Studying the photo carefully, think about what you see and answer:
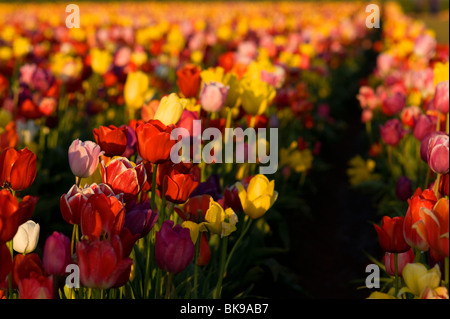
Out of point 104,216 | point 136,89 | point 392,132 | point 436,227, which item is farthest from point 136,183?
point 392,132

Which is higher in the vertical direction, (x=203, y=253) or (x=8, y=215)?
(x=8, y=215)

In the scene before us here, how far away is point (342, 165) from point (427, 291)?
18.3ft

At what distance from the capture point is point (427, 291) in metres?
1.51

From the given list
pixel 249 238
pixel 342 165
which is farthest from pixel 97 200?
pixel 342 165

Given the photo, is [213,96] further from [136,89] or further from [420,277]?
[420,277]

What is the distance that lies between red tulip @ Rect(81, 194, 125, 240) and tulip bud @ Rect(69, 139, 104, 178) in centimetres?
37

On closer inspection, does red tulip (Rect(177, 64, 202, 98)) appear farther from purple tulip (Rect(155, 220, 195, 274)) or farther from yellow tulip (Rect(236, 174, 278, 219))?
purple tulip (Rect(155, 220, 195, 274))

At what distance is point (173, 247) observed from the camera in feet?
5.77

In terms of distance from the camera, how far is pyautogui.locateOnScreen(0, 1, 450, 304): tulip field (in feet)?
5.37

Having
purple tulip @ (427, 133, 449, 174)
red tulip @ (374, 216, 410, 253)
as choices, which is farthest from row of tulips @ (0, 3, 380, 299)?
purple tulip @ (427, 133, 449, 174)

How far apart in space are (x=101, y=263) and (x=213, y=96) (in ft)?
4.79

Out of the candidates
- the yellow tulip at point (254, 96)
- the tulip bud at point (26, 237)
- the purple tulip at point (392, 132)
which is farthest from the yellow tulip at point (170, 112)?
the purple tulip at point (392, 132)

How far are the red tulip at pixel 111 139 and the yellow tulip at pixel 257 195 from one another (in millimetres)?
432

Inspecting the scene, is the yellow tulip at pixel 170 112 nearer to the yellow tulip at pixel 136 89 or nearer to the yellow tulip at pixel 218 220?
the yellow tulip at pixel 218 220
